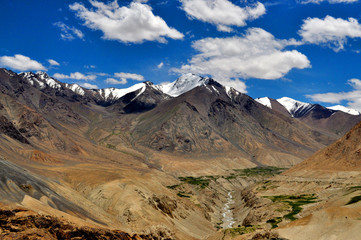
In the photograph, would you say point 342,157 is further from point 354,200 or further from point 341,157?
point 354,200

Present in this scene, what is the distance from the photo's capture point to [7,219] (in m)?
37.2

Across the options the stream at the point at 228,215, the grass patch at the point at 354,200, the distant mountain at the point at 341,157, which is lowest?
the stream at the point at 228,215

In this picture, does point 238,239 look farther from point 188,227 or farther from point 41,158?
point 41,158

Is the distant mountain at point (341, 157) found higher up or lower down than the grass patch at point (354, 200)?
higher up

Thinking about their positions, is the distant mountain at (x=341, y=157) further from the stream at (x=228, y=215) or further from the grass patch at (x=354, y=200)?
the grass patch at (x=354, y=200)

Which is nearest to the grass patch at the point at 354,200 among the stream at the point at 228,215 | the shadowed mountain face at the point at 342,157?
the stream at the point at 228,215

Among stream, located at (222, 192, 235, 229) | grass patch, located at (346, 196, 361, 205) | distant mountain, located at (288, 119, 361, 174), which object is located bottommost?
stream, located at (222, 192, 235, 229)

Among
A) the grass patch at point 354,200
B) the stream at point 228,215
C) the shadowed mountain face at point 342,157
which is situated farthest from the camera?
the shadowed mountain face at point 342,157

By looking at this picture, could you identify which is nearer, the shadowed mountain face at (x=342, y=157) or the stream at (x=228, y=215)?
the stream at (x=228, y=215)

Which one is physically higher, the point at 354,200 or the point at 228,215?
the point at 354,200

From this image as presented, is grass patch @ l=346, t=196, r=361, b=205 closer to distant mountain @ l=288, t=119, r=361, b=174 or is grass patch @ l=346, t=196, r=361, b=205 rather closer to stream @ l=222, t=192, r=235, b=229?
stream @ l=222, t=192, r=235, b=229

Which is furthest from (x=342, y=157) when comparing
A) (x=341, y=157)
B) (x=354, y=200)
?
(x=354, y=200)

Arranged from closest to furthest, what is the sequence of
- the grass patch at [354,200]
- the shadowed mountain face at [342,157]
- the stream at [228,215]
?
1. the grass patch at [354,200]
2. the stream at [228,215]
3. the shadowed mountain face at [342,157]

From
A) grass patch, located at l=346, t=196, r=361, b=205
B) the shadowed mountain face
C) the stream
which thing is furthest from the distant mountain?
grass patch, located at l=346, t=196, r=361, b=205
